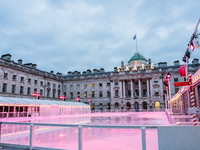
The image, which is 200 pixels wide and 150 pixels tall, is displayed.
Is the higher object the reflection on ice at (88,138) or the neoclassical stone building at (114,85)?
the neoclassical stone building at (114,85)

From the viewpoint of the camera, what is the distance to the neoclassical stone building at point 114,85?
62497 millimetres

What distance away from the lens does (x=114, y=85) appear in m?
71.2

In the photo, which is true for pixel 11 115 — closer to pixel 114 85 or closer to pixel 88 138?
pixel 88 138

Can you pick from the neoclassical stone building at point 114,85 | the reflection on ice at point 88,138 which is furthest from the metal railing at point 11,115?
the neoclassical stone building at point 114,85

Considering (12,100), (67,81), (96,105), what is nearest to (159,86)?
(96,105)

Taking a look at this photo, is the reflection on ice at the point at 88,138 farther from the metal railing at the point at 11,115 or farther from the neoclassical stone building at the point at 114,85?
the neoclassical stone building at the point at 114,85

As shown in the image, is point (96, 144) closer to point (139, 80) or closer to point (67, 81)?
point (139, 80)

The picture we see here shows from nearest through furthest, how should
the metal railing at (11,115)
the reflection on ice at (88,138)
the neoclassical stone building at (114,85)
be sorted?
the reflection on ice at (88,138)
the metal railing at (11,115)
the neoclassical stone building at (114,85)

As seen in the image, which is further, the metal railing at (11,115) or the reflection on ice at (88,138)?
the metal railing at (11,115)

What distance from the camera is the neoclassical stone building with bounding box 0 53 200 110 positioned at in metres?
62.5

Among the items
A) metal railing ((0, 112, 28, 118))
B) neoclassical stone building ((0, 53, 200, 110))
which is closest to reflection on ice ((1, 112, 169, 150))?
metal railing ((0, 112, 28, 118))

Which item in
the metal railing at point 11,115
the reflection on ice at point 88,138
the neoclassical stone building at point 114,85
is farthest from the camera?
the neoclassical stone building at point 114,85

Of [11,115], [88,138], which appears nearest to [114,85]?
[11,115]

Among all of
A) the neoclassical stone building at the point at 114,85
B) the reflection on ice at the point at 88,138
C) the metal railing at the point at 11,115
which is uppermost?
Answer: the neoclassical stone building at the point at 114,85
